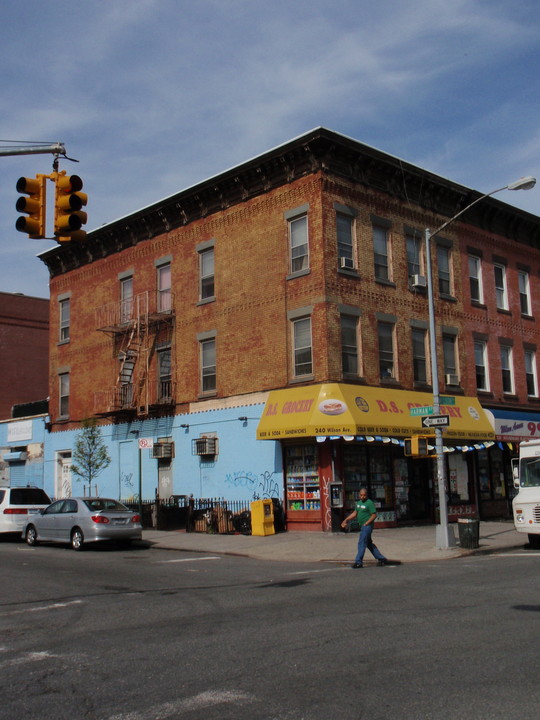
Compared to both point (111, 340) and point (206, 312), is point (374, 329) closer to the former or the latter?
point (206, 312)

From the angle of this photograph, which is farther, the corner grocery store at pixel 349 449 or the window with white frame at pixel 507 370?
the window with white frame at pixel 507 370

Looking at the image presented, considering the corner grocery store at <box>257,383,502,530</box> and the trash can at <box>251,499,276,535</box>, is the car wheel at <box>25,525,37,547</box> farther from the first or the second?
the corner grocery store at <box>257,383,502,530</box>

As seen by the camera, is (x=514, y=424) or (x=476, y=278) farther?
(x=476, y=278)

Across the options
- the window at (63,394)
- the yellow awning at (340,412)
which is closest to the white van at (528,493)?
the yellow awning at (340,412)

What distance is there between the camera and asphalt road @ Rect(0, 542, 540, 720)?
5.87 meters

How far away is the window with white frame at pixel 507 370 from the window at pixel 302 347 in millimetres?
10516

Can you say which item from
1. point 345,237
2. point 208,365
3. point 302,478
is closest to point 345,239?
point 345,237

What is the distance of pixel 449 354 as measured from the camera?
93.7 feet

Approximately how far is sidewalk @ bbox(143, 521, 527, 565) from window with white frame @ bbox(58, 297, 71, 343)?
13770mm

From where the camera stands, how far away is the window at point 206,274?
93.3 ft

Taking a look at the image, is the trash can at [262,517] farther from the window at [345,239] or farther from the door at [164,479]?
the window at [345,239]

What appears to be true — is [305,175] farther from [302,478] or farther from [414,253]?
[302,478]

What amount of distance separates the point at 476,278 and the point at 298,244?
9090 millimetres

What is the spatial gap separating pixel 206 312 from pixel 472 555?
45.8 feet
